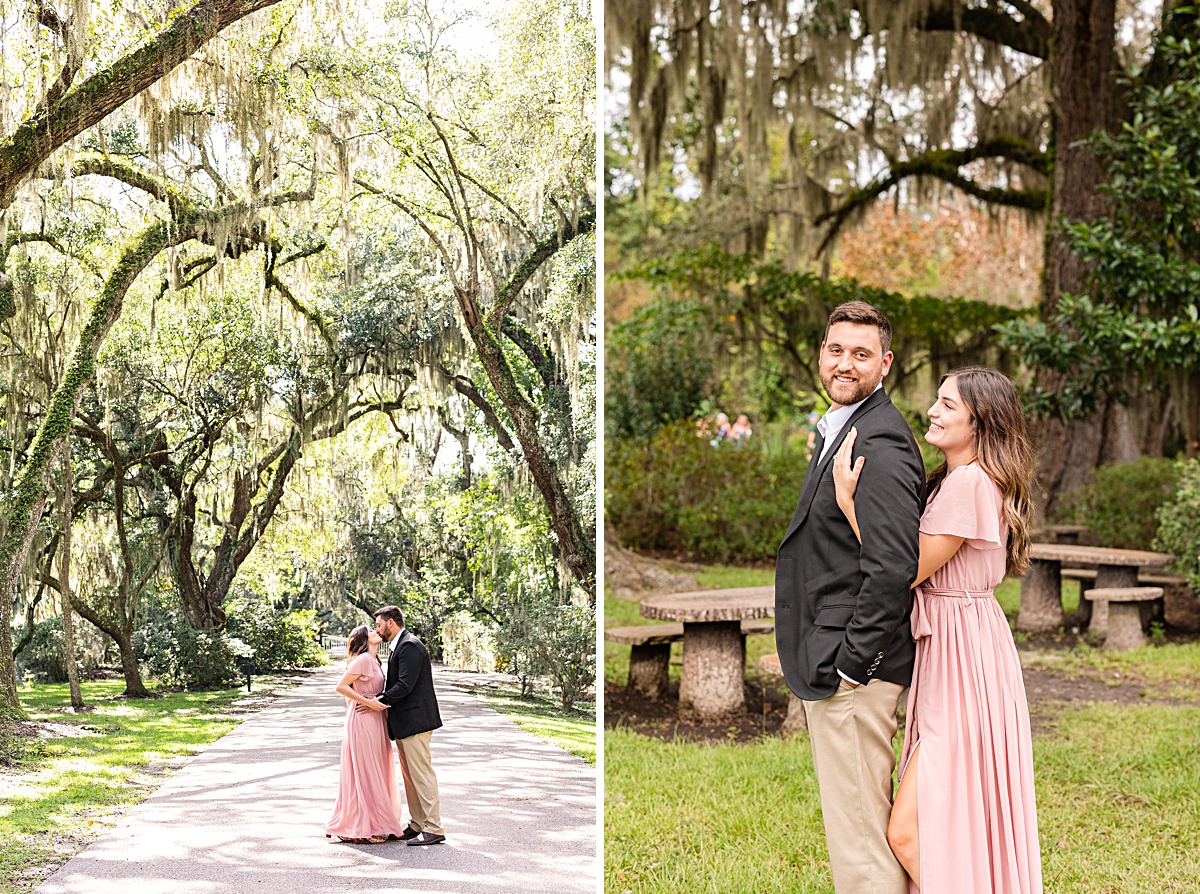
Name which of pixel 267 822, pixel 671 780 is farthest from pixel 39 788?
pixel 671 780

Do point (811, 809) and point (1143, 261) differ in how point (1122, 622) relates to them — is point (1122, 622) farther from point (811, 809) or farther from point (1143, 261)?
point (811, 809)

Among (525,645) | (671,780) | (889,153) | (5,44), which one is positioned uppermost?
(889,153)

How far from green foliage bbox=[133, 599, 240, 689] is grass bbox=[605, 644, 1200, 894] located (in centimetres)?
163

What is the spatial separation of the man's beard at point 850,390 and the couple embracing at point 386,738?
78.2 inches

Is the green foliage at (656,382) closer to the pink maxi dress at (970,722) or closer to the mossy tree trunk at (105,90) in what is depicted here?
the mossy tree trunk at (105,90)

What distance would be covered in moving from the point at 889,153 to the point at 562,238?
373 inches

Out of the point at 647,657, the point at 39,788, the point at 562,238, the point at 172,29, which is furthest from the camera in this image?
the point at 647,657

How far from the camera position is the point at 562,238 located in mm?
3904

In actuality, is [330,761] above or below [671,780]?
above

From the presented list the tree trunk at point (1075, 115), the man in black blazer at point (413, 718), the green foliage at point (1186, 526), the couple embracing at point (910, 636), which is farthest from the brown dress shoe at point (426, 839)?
the tree trunk at point (1075, 115)

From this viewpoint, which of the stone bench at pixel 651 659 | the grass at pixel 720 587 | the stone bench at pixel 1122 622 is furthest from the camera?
the stone bench at pixel 1122 622

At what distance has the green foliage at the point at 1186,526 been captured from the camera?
23.5ft

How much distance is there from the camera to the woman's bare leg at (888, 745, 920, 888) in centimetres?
239

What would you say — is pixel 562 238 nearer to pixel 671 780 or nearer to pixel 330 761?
pixel 330 761
